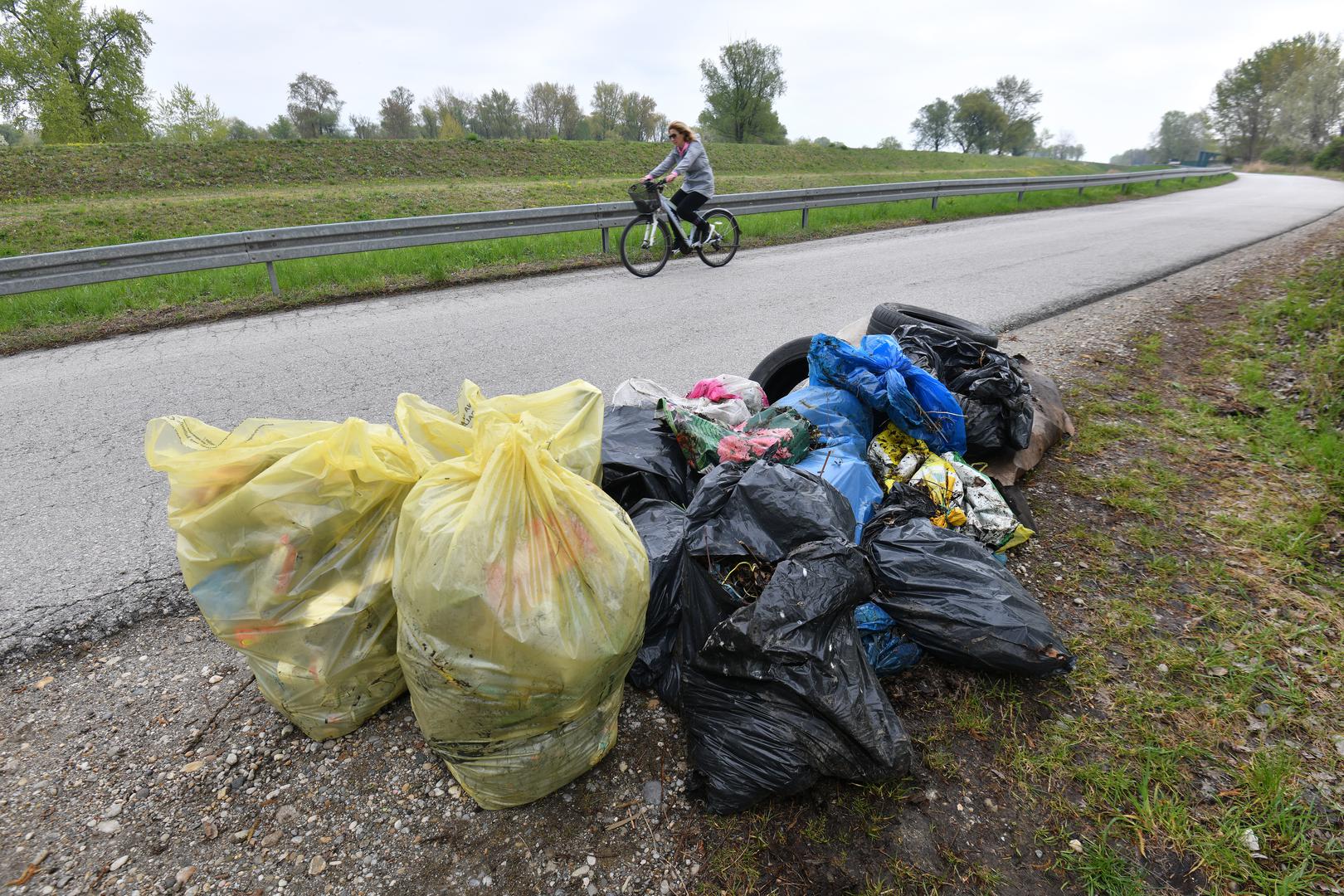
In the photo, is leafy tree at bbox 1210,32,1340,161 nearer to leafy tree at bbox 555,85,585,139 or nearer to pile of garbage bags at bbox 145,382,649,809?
leafy tree at bbox 555,85,585,139

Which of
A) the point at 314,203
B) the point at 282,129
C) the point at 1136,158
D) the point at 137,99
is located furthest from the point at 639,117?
the point at 1136,158

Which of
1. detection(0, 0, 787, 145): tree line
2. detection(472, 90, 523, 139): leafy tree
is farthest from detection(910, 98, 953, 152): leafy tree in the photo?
detection(472, 90, 523, 139): leafy tree

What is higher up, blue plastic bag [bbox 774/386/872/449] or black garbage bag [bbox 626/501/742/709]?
blue plastic bag [bbox 774/386/872/449]

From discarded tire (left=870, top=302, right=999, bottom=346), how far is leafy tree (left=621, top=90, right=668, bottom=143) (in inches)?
2827

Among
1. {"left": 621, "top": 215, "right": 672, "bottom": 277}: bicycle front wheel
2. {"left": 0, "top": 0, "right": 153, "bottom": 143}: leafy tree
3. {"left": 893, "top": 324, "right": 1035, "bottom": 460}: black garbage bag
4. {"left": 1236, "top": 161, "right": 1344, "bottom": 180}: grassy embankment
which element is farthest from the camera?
{"left": 1236, "top": 161, "right": 1344, "bottom": 180}: grassy embankment

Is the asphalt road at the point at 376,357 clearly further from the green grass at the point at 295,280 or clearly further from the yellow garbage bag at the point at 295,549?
the yellow garbage bag at the point at 295,549

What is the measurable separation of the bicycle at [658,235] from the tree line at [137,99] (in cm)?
2121

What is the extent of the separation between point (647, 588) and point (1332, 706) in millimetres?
2213

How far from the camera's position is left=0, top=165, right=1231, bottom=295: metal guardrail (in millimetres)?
6129

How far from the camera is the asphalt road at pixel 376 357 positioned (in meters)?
2.67

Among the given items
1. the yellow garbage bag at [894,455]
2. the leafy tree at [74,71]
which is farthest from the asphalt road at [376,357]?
the leafy tree at [74,71]

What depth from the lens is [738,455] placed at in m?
2.50

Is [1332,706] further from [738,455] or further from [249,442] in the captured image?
[249,442]

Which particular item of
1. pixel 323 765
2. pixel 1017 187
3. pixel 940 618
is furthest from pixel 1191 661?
pixel 1017 187
